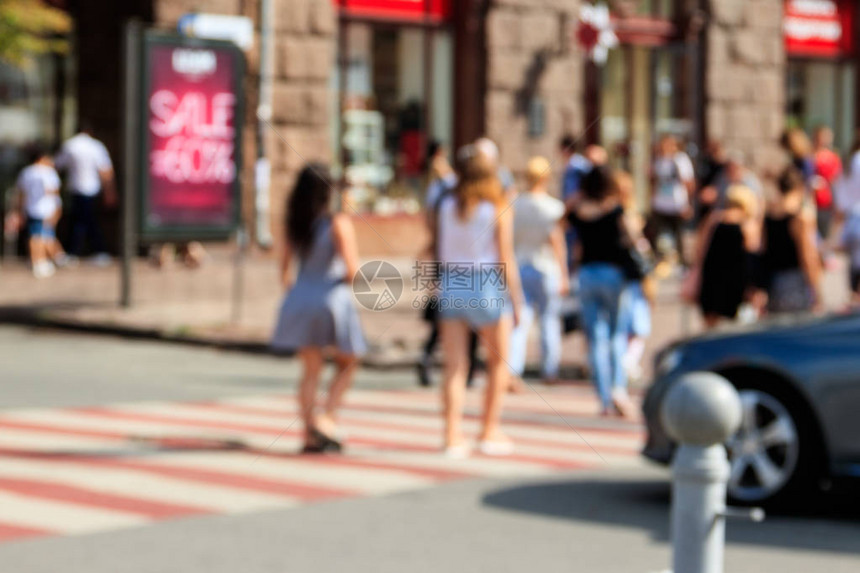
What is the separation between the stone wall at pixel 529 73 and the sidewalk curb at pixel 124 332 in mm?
8800

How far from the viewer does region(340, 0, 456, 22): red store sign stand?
2380 centimetres

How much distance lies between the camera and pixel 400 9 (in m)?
24.4

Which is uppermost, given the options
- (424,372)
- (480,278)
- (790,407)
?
(480,278)

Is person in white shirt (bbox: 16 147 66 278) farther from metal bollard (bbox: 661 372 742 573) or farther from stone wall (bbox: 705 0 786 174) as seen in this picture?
metal bollard (bbox: 661 372 742 573)

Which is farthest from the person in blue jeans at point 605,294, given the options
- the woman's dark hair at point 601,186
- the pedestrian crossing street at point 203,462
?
the woman's dark hair at point 601,186

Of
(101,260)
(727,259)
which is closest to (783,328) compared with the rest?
(727,259)

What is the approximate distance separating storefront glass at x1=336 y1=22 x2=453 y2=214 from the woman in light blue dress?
1384 cm

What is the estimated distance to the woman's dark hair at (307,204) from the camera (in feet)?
11.7

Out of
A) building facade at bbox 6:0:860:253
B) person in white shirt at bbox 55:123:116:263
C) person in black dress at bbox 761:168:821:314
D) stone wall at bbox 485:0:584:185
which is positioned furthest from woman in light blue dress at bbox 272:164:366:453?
stone wall at bbox 485:0:584:185

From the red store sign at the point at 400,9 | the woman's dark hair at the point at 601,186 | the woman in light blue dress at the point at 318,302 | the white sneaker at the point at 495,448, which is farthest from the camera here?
the red store sign at the point at 400,9

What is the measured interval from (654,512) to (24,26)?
46.9 ft

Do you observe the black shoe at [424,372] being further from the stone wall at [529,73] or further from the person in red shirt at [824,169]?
the person in red shirt at [824,169]

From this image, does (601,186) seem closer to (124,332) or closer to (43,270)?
(124,332)

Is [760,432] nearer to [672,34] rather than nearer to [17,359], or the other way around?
[17,359]
